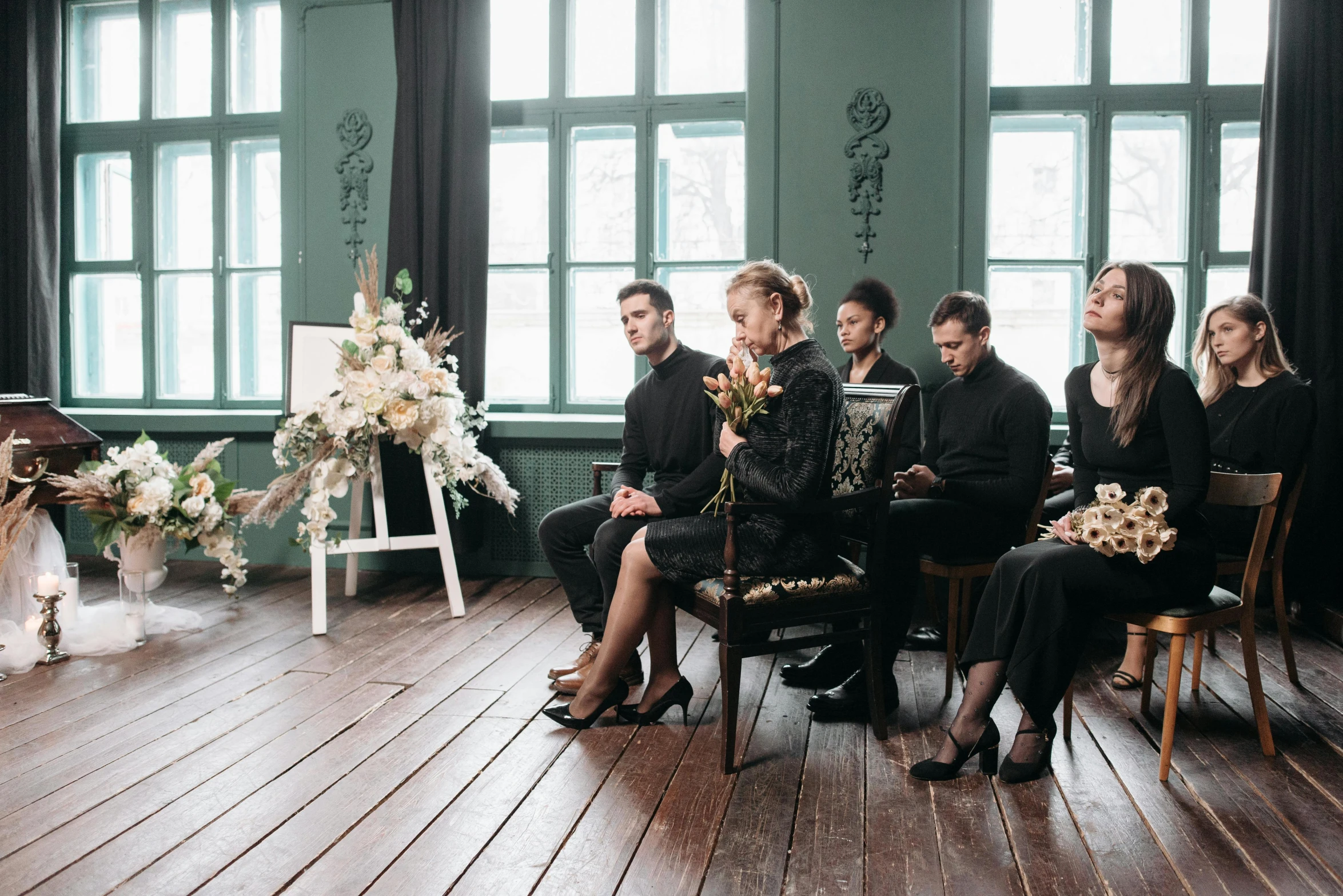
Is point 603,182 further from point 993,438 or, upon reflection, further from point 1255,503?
point 1255,503

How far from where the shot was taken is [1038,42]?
185 inches

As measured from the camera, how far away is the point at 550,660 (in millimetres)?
3518

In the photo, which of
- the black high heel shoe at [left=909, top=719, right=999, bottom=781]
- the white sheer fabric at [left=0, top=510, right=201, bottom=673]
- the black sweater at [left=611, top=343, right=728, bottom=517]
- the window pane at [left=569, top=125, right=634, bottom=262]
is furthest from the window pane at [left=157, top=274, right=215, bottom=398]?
the black high heel shoe at [left=909, top=719, right=999, bottom=781]

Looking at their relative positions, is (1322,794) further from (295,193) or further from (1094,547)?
(295,193)

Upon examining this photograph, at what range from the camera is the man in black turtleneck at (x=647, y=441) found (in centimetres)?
345

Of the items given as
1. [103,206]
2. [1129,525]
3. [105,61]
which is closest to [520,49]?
[105,61]

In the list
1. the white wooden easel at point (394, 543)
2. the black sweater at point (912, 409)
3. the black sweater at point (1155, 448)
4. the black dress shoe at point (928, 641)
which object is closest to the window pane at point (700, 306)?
the black sweater at point (912, 409)

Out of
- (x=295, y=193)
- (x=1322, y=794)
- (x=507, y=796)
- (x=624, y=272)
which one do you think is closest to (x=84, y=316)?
(x=295, y=193)

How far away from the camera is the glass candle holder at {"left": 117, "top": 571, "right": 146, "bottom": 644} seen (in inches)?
144

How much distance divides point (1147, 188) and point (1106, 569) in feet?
9.71

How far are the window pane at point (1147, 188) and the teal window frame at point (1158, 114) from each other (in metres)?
0.04

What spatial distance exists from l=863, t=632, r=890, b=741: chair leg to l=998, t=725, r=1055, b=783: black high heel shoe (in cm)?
36

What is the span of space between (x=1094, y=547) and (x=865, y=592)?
605mm

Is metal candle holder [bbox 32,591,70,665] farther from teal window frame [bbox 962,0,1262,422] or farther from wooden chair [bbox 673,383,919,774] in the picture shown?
teal window frame [bbox 962,0,1262,422]
